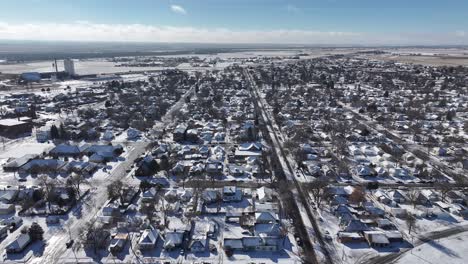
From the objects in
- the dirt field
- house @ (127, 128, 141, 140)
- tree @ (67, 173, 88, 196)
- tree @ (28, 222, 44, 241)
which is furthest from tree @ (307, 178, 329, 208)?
the dirt field

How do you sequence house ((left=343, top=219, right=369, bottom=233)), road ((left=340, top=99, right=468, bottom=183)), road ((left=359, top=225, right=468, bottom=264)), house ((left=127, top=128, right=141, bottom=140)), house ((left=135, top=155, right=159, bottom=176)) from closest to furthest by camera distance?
1. road ((left=359, top=225, right=468, bottom=264))
2. house ((left=343, top=219, right=369, bottom=233))
3. house ((left=135, top=155, right=159, bottom=176))
4. road ((left=340, top=99, right=468, bottom=183))
5. house ((left=127, top=128, right=141, bottom=140))

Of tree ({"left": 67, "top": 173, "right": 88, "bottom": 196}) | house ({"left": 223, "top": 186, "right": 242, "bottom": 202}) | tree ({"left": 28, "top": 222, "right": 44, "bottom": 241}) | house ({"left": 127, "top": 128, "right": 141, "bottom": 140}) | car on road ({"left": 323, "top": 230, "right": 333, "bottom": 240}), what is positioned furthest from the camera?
house ({"left": 127, "top": 128, "right": 141, "bottom": 140})

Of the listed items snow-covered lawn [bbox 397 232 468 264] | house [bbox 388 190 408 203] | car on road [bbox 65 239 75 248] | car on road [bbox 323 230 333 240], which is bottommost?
car on road [bbox 65 239 75 248]

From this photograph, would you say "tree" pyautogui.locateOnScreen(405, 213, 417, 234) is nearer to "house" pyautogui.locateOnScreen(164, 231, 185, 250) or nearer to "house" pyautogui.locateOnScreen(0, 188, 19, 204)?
"house" pyautogui.locateOnScreen(164, 231, 185, 250)

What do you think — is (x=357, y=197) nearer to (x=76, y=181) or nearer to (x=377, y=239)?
(x=377, y=239)

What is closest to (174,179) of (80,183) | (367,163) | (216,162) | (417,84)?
(216,162)

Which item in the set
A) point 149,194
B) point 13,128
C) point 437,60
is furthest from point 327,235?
point 437,60

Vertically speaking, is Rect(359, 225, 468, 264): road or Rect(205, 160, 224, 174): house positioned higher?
Rect(205, 160, 224, 174): house

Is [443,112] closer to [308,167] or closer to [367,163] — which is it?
[367,163]

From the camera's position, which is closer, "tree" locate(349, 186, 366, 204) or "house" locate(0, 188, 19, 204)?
"tree" locate(349, 186, 366, 204)
